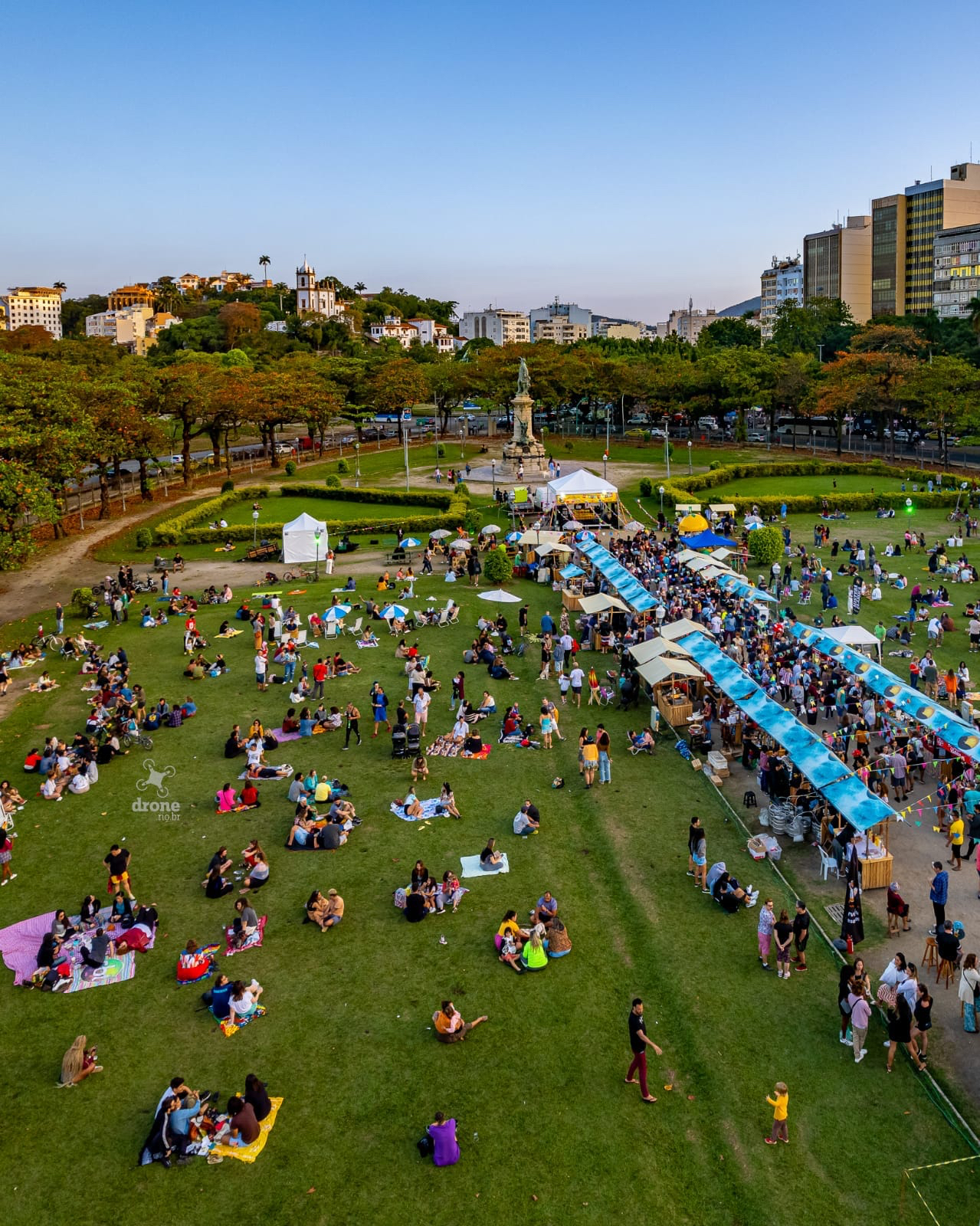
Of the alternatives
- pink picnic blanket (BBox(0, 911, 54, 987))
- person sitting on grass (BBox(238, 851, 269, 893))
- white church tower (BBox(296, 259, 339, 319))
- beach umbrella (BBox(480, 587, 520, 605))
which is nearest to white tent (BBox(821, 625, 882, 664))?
beach umbrella (BBox(480, 587, 520, 605))

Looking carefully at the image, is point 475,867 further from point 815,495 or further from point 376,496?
point 815,495

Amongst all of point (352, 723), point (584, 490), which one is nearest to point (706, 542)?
point (584, 490)

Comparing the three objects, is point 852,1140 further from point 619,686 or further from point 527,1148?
point 619,686

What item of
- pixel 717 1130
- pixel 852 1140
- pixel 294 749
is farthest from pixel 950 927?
pixel 294 749

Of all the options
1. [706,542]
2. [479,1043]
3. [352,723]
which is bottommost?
[479,1043]

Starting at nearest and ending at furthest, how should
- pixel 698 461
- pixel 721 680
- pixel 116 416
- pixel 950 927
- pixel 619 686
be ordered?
pixel 950 927
pixel 721 680
pixel 619 686
pixel 116 416
pixel 698 461
